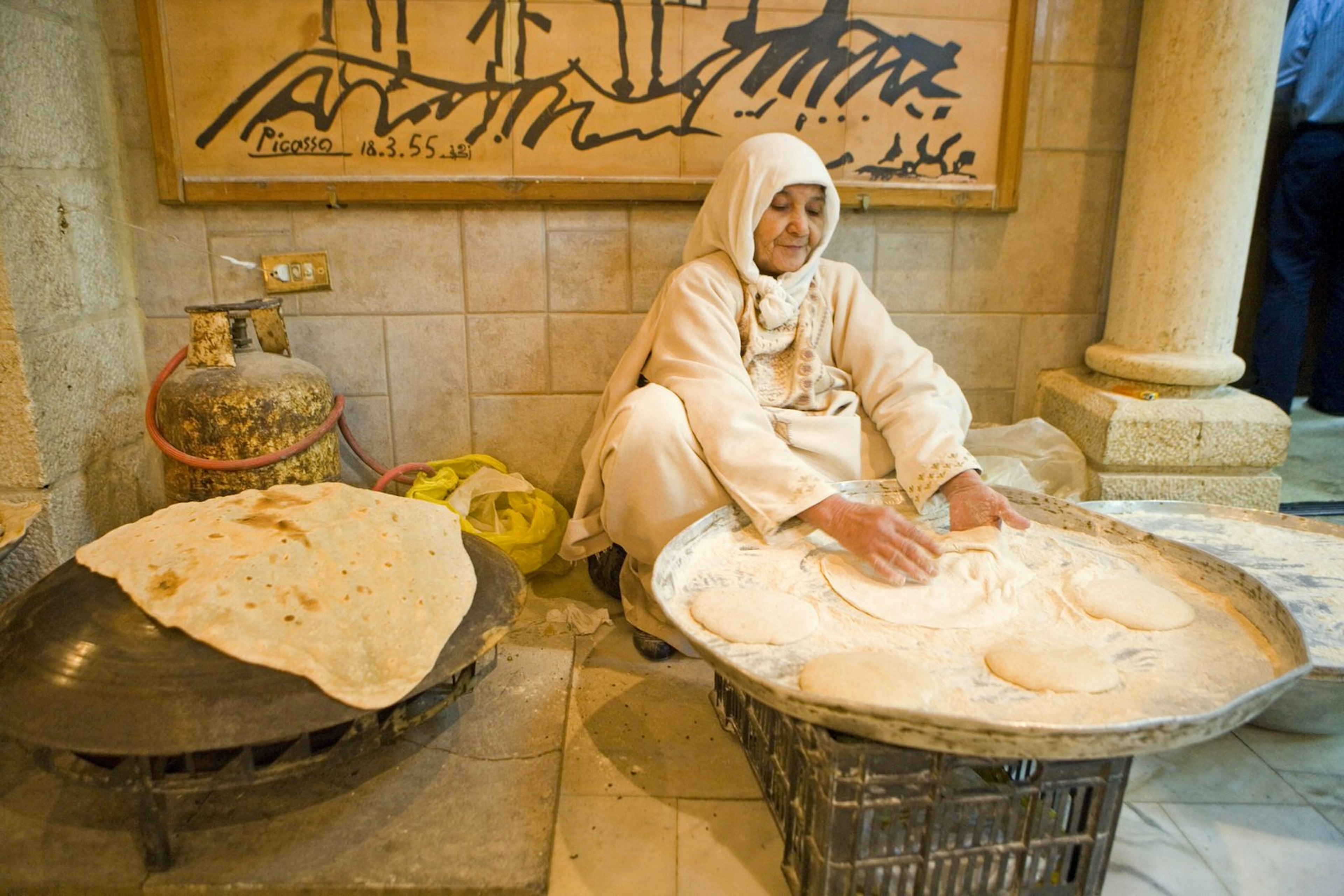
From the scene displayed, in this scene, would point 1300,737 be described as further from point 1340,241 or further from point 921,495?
point 1340,241

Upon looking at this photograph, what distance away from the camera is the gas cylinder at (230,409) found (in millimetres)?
2535

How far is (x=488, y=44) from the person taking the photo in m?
2.84

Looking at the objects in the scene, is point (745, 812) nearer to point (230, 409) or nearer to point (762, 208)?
point (762, 208)

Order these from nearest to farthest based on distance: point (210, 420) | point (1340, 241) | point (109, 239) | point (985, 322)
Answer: point (210, 420)
point (109, 239)
point (985, 322)
point (1340, 241)

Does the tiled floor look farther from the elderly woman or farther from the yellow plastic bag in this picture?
the yellow plastic bag

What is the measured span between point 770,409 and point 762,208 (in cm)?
56

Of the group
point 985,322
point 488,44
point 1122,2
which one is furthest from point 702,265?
point 1122,2

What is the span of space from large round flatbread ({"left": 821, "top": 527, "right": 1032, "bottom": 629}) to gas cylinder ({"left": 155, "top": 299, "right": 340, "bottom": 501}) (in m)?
1.66

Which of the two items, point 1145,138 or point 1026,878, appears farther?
point 1145,138

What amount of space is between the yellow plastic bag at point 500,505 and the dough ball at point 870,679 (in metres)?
1.49

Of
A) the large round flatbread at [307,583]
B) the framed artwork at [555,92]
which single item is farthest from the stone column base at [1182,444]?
the large round flatbread at [307,583]

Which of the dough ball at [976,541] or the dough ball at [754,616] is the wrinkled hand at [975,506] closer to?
the dough ball at [976,541]

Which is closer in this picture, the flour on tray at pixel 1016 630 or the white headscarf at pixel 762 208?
the flour on tray at pixel 1016 630

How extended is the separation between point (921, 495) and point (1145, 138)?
5.60 ft
